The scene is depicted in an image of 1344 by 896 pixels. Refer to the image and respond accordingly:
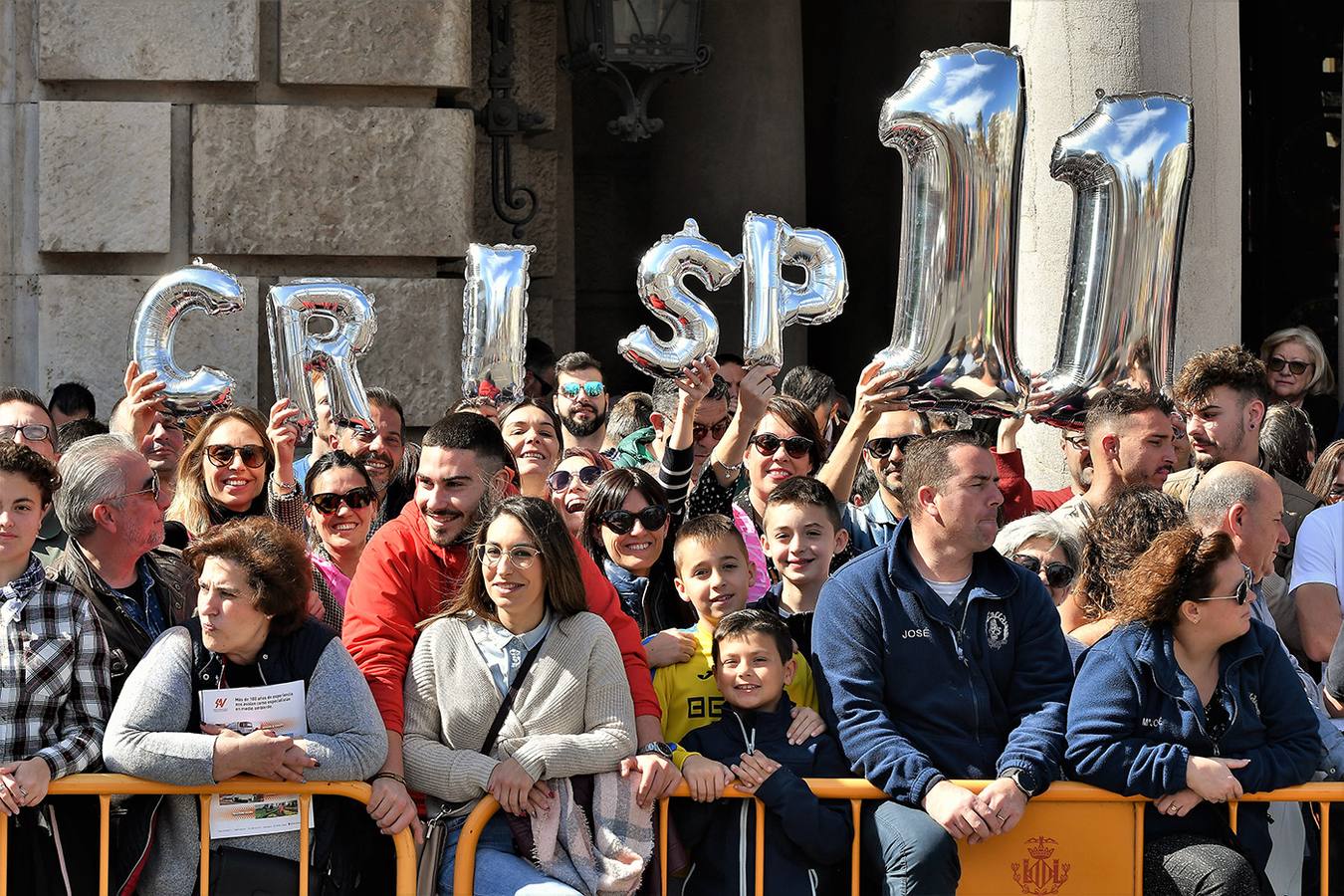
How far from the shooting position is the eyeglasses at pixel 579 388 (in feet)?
22.5

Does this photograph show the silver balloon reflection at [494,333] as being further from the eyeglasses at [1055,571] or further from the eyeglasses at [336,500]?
the eyeglasses at [1055,571]

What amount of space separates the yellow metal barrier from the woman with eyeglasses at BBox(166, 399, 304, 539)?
3.84 ft

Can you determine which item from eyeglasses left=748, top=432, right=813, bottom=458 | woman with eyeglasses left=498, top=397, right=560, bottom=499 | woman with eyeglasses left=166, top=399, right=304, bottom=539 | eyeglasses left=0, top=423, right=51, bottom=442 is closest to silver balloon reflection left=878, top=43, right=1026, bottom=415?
eyeglasses left=748, top=432, right=813, bottom=458

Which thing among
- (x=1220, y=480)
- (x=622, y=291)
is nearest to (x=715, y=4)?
(x=622, y=291)

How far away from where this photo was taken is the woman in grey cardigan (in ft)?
15.2

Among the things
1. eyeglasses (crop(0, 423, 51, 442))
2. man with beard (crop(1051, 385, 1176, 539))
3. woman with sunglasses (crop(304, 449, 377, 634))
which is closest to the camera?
woman with sunglasses (crop(304, 449, 377, 634))

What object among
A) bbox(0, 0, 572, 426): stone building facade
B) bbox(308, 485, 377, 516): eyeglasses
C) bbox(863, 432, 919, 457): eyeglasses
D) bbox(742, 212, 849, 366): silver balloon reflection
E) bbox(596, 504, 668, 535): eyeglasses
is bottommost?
bbox(596, 504, 668, 535): eyeglasses

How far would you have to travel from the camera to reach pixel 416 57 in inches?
290

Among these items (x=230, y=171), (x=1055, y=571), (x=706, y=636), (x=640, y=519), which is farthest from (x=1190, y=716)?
(x=230, y=171)

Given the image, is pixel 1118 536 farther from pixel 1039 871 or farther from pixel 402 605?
pixel 402 605

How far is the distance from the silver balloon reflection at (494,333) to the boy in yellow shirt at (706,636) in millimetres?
1005

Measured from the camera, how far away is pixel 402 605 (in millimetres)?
4898

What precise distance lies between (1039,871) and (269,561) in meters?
1.91

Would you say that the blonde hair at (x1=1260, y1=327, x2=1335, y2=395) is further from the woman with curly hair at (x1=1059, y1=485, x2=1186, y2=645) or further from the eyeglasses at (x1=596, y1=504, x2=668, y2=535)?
the eyeglasses at (x1=596, y1=504, x2=668, y2=535)
